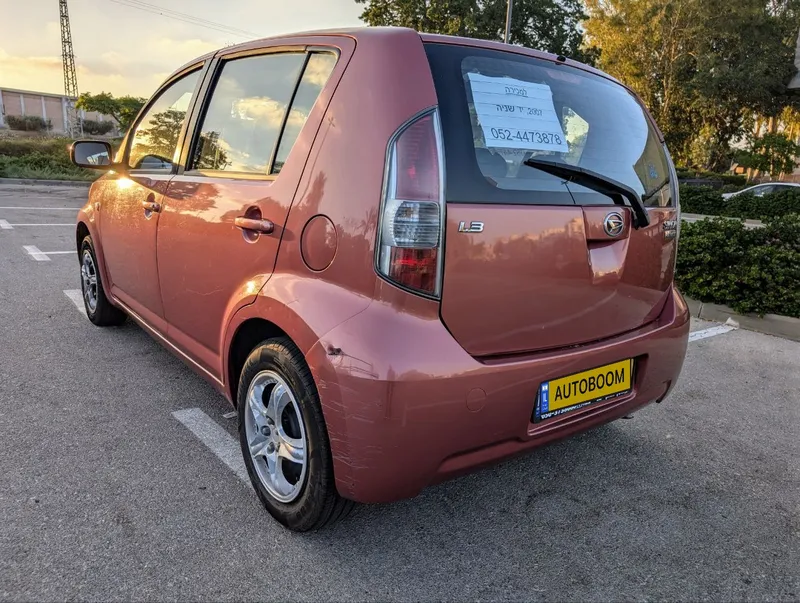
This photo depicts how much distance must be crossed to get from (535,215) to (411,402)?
725 mm

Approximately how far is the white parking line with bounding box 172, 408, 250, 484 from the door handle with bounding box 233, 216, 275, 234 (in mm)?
1066

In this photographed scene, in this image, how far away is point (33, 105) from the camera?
181 ft

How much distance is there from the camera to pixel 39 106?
5553 centimetres

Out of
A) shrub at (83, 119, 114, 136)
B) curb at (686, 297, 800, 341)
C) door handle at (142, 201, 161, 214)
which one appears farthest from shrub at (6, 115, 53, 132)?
curb at (686, 297, 800, 341)

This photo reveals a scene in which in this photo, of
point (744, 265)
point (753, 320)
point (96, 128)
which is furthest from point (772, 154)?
point (96, 128)

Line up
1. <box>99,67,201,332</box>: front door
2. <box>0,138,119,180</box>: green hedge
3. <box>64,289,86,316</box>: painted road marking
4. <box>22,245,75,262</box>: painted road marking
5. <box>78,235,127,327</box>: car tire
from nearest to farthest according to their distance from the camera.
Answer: <box>99,67,201,332</box>: front door → <box>78,235,127,327</box>: car tire → <box>64,289,86,316</box>: painted road marking → <box>22,245,75,262</box>: painted road marking → <box>0,138,119,180</box>: green hedge

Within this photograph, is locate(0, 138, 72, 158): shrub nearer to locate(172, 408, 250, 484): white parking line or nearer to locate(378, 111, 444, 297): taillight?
locate(172, 408, 250, 484): white parking line

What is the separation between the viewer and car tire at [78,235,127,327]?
405cm

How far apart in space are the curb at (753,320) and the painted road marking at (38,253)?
6879mm

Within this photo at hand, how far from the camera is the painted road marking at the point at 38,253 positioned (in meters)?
6.70

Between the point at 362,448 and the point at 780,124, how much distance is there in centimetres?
4414

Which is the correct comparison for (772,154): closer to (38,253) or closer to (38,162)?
(38,253)

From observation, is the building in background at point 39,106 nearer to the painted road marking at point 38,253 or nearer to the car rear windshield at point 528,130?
the painted road marking at point 38,253

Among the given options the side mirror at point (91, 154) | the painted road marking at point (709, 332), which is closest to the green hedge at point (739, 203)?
the painted road marking at point (709, 332)
